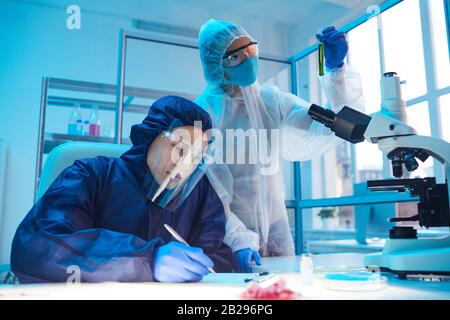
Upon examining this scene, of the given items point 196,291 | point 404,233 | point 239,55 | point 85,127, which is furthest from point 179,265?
point 85,127

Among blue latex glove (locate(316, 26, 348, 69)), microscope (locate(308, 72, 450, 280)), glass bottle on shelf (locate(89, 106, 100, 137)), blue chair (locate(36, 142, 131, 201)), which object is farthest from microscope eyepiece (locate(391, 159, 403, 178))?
glass bottle on shelf (locate(89, 106, 100, 137))

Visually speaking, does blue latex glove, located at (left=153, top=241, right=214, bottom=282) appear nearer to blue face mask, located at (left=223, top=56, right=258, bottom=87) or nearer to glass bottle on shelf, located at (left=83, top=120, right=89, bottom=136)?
blue face mask, located at (left=223, top=56, right=258, bottom=87)

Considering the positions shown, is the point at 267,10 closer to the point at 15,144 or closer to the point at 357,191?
the point at 357,191

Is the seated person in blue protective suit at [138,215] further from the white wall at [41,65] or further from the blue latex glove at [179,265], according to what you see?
the white wall at [41,65]

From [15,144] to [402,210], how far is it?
2013 millimetres

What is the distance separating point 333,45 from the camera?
1036 millimetres

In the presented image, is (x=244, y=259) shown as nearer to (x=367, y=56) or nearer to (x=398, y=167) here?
(x=398, y=167)

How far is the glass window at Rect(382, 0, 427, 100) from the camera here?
1021 mm

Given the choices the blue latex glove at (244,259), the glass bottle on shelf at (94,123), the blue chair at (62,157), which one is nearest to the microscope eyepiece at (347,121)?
the blue latex glove at (244,259)

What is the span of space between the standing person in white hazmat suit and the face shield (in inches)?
7.0

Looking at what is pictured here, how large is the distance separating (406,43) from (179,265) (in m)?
0.92

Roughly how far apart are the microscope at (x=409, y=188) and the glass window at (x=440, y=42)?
374mm

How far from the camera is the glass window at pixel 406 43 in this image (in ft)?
3.35

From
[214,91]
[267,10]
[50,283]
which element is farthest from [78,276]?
[267,10]
